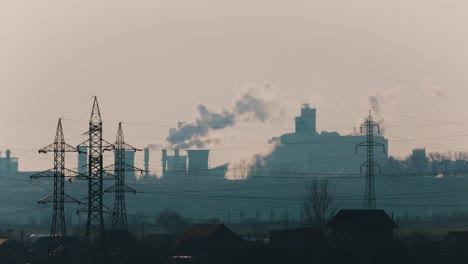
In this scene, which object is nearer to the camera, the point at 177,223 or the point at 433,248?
the point at 433,248

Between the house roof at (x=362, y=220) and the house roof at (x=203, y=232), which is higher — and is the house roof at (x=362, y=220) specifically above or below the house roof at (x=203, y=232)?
above

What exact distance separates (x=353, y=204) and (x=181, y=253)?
363ft

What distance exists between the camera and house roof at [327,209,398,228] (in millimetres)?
82000

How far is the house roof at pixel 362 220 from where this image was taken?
8200 centimetres

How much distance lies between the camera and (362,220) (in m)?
82.6

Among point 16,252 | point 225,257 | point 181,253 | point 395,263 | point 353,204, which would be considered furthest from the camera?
point 353,204

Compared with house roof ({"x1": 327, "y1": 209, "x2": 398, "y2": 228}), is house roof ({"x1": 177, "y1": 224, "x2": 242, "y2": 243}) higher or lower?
lower

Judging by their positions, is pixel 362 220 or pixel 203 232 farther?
pixel 203 232

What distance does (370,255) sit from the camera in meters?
63.2

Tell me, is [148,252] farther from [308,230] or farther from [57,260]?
[308,230]

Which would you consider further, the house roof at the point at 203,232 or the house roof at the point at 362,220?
the house roof at the point at 362,220

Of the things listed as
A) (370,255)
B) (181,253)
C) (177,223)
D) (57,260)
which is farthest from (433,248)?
(177,223)

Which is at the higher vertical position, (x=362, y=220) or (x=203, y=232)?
(x=362, y=220)

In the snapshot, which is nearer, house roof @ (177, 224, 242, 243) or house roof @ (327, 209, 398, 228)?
house roof @ (177, 224, 242, 243)
